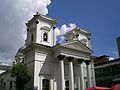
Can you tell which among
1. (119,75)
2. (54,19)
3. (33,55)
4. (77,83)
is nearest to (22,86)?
(33,55)

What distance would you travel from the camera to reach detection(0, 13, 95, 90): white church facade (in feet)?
107

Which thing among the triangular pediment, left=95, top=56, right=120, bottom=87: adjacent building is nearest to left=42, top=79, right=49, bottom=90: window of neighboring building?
the triangular pediment

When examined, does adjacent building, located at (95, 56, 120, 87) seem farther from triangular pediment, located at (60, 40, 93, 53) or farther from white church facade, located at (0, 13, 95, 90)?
triangular pediment, located at (60, 40, 93, 53)

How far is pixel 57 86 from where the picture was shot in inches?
1346

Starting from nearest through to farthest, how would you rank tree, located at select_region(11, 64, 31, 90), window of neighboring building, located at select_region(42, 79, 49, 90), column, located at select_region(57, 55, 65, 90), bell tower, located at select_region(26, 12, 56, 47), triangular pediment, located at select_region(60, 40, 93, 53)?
1. tree, located at select_region(11, 64, 31, 90)
2. column, located at select_region(57, 55, 65, 90)
3. window of neighboring building, located at select_region(42, 79, 49, 90)
4. triangular pediment, located at select_region(60, 40, 93, 53)
5. bell tower, located at select_region(26, 12, 56, 47)

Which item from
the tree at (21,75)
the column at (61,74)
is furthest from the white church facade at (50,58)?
the tree at (21,75)

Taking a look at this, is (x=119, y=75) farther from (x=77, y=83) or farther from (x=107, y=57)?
(x=77, y=83)

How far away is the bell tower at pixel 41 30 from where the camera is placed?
35719 mm

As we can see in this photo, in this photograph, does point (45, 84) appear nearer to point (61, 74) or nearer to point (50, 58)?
point (61, 74)

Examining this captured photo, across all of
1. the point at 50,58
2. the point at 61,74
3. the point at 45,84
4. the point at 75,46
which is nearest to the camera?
the point at 61,74

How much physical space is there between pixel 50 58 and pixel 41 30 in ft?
17.8

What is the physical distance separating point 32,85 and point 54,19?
13.3 m

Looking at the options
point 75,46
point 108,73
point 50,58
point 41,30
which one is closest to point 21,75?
point 50,58

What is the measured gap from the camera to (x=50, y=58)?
35062 mm
